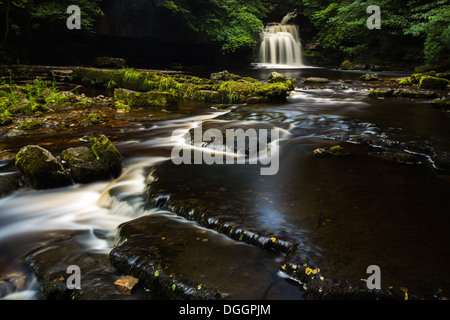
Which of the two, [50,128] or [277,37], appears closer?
[50,128]

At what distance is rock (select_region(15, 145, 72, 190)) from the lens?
10.9ft

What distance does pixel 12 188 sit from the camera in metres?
3.38

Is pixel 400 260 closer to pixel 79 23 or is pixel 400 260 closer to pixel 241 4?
pixel 79 23

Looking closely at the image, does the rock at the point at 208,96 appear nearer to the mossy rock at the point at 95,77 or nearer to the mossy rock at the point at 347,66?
the mossy rock at the point at 95,77

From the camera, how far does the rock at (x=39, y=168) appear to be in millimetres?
3314

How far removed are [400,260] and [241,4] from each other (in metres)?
26.4

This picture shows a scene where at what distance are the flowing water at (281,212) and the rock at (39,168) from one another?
0.43ft

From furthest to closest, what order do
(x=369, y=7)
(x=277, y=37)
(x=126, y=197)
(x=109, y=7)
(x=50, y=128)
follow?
1. (x=277, y=37)
2. (x=369, y=7)
3. (x=109, y=7)
4. (x=50, y=128)
5. (x=126, y=197)

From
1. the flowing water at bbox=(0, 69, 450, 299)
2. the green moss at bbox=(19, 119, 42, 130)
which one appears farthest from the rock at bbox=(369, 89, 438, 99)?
the green moss at bbox=(19, 119, 42, 130)

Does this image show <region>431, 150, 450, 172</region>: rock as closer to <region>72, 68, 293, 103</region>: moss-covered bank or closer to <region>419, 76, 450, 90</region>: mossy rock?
<region>72, 68, 293, 103</region>: moss-covered bank

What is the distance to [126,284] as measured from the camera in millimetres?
1883

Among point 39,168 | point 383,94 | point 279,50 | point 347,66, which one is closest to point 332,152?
point 39,168

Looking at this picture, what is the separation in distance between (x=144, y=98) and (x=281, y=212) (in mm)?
7525

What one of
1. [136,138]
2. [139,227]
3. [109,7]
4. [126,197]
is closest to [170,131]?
[136,138]
